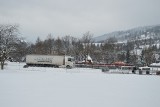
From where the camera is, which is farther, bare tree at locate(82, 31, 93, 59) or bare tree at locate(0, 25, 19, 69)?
bare tree at locate(82, 31, 93, 59)

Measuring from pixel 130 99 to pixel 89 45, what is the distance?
100 meters

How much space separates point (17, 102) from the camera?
16516 millimetres

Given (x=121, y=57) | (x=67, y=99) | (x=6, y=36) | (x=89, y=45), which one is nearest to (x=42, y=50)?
(x=89, y=45)

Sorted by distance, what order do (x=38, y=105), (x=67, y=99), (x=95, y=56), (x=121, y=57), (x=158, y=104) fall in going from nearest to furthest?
1. (x=38, y=105)
2. (x=158, y=104)
3. (x=67, y=99)
4. (x=95, y=56)
5. (x=121, y=57)

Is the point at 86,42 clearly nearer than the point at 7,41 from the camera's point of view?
No

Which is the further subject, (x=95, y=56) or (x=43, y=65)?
(x=95, y=56)

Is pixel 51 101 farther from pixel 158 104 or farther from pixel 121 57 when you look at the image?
pixel 121 57

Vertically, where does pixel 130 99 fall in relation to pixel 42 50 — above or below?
below

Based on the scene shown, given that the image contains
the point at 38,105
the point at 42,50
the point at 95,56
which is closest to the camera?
the point at 38,105

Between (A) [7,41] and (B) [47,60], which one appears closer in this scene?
(A) [7,41]

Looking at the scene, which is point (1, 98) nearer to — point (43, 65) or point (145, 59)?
point (43, 65)

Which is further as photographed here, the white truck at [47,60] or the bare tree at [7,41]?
the white truck at [47,60]

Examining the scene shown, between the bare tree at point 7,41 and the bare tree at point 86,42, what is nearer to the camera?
the bare tree at point 7,41

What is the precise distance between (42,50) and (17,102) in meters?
103
